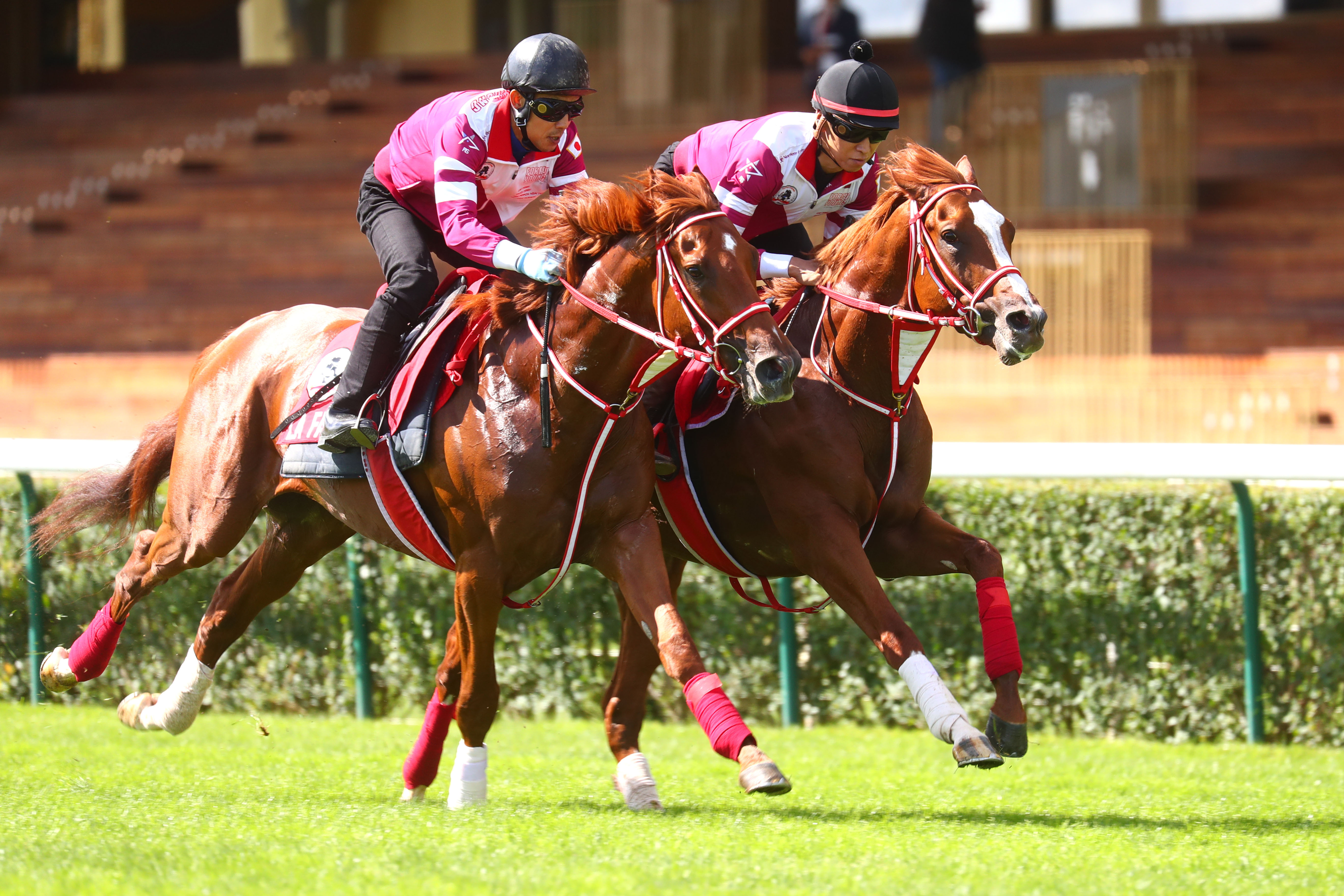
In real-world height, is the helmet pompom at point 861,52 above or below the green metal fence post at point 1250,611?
above

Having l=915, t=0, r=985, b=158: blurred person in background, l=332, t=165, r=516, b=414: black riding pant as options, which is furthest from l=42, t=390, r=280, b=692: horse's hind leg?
l=915, t=0, r=985, b=158: blurred person in background

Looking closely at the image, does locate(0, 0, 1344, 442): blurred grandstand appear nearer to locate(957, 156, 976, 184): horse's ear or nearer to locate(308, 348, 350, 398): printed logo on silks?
locate(957, 156, 976, 184): horse's ear

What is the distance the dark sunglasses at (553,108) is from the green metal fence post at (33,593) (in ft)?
12.3

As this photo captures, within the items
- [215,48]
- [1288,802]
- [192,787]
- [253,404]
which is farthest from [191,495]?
[215,48]

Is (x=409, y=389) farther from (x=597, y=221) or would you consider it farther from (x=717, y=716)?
(x=717, y=716)

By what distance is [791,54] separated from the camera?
16.0 metres

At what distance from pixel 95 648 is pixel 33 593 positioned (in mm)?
1884

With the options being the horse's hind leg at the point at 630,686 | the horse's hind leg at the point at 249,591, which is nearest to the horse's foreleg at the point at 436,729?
the horse's hind leg at the point at 630,686

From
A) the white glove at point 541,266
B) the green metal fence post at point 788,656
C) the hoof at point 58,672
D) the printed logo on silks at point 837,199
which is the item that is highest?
the printed logo on silks at point 837,199

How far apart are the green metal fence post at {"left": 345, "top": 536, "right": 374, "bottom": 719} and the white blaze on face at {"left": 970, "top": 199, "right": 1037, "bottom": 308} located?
3633 millimetres

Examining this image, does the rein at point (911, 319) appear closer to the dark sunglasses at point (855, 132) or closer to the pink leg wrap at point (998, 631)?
the dark sunglasses at point (855, 132)

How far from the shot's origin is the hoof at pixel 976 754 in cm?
409

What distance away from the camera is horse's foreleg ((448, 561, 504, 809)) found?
14.8ft

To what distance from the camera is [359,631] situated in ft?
23.4
